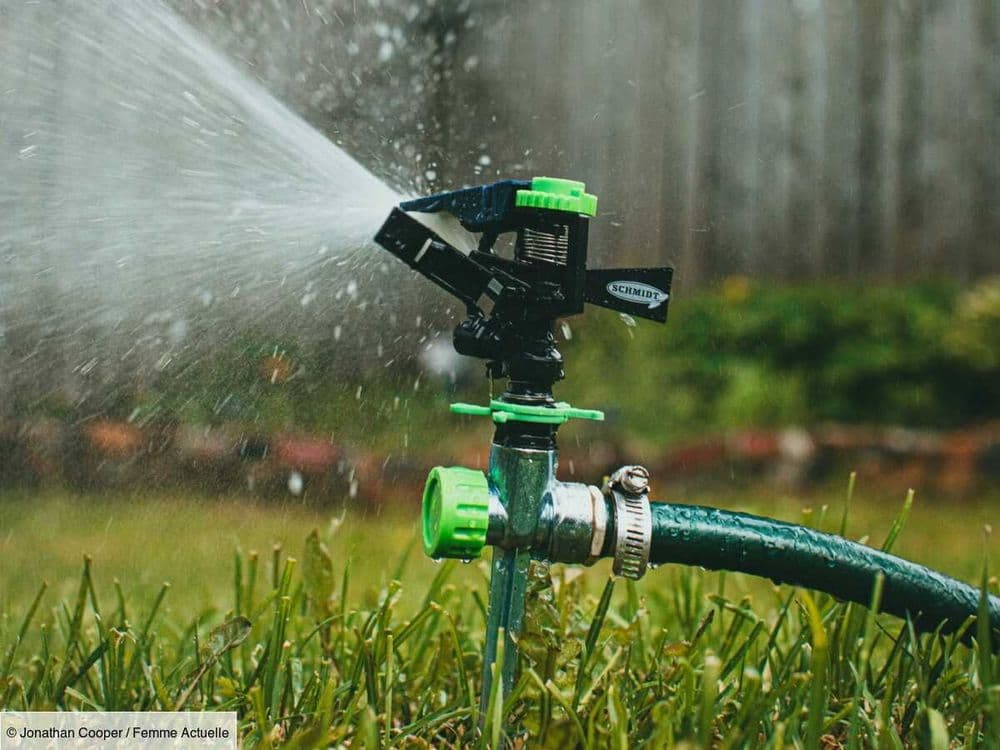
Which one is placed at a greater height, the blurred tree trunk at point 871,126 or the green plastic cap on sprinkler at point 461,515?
the blurred tree trunk at point 871,126

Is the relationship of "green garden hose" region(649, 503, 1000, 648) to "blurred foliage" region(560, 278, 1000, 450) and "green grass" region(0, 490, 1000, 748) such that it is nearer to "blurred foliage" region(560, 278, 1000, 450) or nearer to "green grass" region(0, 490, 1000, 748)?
"green grass" region(0, 490, 1000, 748)

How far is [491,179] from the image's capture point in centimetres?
235

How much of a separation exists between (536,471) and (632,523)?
0.38 ft

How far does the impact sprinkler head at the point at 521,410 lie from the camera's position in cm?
120

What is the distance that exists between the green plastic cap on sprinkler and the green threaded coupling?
0.29 metres

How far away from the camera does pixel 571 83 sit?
13.6 feet

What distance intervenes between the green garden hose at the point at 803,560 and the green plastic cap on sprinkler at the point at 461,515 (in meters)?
0.19

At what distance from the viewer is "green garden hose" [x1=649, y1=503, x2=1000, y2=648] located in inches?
49.4

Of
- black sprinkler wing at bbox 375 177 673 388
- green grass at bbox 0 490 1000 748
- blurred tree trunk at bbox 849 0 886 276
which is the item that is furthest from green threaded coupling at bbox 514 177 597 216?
blurred tree trunk at bbox 849 0 886 276

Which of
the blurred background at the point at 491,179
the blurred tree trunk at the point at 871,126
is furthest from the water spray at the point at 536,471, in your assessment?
the blurred tree trunk at the point at 871,126

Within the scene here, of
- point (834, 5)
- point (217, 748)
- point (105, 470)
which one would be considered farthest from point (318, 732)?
point (834, 5)

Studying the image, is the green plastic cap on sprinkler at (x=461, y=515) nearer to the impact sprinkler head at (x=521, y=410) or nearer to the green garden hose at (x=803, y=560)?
the impact sprinkler head at (x=521, y=410)

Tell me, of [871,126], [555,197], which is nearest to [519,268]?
[555,197]

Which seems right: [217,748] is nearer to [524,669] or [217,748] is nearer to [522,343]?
[524,669]
